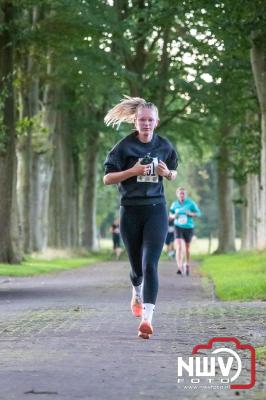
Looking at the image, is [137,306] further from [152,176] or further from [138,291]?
[152,176]

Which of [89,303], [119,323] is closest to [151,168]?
[119,323]

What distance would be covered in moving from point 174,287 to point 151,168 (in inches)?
414

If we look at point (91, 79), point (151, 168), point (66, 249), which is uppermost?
point (91, 79)

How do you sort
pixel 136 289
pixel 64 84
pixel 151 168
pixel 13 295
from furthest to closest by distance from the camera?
pixel 64 84 < pixel 13 295 < pixel 136 289 < pixel 151 168

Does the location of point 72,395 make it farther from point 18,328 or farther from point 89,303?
point 89,303

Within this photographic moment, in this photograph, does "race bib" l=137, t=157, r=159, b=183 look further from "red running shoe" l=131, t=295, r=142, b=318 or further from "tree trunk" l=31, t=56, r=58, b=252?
"tree trunk" l=31, t=56, r=58, b=252

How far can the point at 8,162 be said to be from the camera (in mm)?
30609

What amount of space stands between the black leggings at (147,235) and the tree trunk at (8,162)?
19.9m

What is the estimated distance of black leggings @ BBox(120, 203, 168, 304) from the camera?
9930 millimetres

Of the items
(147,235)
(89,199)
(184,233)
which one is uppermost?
(147,235)

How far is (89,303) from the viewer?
15086 millimetres

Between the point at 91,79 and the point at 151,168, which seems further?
the point at 91,79

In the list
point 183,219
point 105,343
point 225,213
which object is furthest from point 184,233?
point 225,213

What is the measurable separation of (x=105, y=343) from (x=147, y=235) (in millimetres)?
1205
